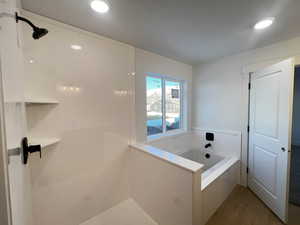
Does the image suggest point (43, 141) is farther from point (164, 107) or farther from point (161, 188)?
point (164, 107)

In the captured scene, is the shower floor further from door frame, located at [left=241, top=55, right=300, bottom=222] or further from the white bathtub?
door frame, located at [left=241, top=55, right=300, bottom=222]

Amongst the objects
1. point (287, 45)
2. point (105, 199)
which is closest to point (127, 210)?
point (105, 199)

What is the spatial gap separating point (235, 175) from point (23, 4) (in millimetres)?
3562

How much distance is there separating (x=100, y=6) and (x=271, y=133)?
8.10ft

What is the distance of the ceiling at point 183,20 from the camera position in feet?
3.88

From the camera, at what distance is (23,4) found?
117 centimetres

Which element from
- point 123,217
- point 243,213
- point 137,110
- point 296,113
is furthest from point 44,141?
point 296,113

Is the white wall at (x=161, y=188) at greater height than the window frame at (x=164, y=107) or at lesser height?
lesser

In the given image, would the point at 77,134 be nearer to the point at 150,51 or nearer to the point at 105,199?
the point at 105,199

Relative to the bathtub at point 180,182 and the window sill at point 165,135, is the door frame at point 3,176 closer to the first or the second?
the bathtub at point 180,182

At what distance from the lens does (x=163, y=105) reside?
8.86 ft

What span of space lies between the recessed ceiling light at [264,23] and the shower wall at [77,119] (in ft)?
5.14

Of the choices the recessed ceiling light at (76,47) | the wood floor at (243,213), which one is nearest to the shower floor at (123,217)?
the wood floor at (243,213)

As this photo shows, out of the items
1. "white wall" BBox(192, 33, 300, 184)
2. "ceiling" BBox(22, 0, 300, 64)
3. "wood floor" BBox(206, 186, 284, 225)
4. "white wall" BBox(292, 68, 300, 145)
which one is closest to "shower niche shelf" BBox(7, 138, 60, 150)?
"ceiling" BBox(22, 0, 300, 64)
